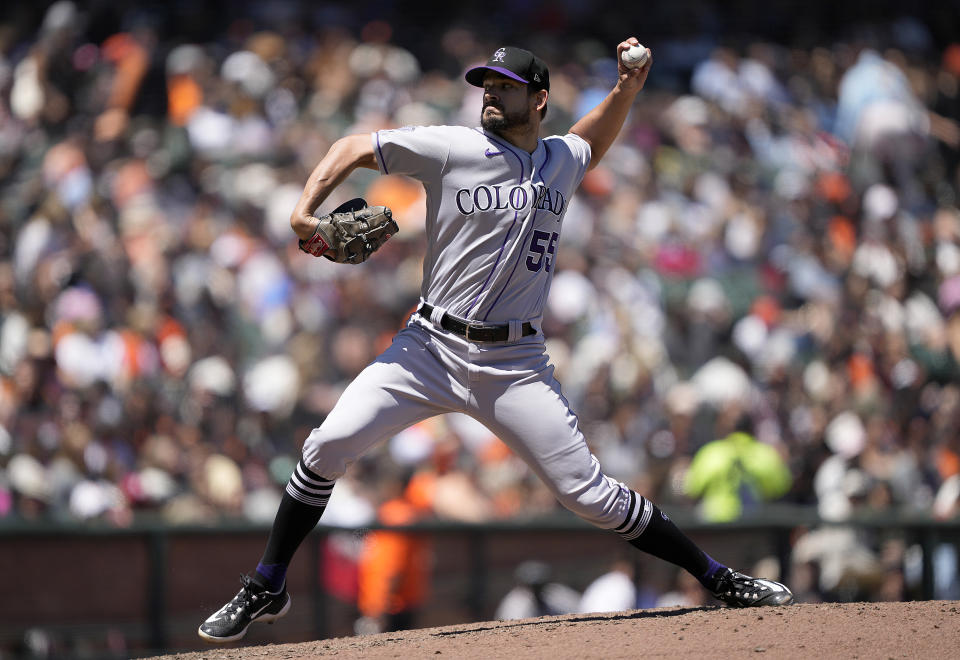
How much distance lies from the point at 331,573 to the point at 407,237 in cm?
347

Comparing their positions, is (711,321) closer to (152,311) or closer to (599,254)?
(599,254)

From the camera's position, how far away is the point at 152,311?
884cm

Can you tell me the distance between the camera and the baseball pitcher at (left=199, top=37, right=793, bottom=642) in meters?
4.06

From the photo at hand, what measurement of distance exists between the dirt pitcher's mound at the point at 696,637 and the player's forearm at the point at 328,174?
55.4 inches

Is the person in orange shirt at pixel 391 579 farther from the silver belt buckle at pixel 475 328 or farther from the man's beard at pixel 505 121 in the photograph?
the man's beard at pixel 505 121

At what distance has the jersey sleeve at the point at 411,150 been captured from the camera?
402cm

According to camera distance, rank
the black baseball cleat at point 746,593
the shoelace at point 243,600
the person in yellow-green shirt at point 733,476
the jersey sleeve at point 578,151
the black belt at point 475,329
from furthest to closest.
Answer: the person in yellow-green shirt at point 733,476 → the black baseball cleat at point 746,593 → the jersey sleeve at point 578,151 → the shoelace at point 243,600 → the black belt at point 475,329

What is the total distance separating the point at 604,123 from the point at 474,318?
2.98 feet

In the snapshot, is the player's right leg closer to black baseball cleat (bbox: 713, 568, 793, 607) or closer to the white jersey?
the white jersey

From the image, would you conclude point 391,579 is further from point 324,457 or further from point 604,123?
point 604,123

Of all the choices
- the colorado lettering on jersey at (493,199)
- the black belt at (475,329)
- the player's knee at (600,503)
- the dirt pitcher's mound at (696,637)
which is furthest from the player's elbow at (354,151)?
the dirt pitcher's mound at (696,637)

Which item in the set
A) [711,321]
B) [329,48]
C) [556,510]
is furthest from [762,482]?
[329,48]

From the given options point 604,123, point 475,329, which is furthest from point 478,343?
point 604,123

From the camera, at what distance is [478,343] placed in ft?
13.5
